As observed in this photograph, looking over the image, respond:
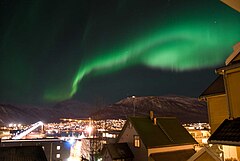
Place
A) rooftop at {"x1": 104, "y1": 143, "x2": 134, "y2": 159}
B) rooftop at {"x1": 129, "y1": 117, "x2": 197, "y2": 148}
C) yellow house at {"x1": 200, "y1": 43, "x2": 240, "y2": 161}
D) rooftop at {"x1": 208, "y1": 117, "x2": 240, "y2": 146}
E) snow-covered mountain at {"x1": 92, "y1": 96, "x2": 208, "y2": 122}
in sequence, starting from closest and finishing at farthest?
rooftop at {"x1": 208, "y1": 117, "x2": 240, "y2": 146} → yellow house at {"x1": 200, "y1": 43, "x2": 240, "y2": 161} → rooftop at {"x1": 104, "y1": 143, "x2": 134, "y2": 159} → rooftop at {"x1": 129, "y1": 117, "x2": 197, "y2": 148} → snow-covered mountain at {"x1": 92, "y1": 96, "x2": 208, "y2": 122}

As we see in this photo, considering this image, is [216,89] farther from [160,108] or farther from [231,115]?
[160,108]

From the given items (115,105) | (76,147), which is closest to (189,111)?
(115,105)

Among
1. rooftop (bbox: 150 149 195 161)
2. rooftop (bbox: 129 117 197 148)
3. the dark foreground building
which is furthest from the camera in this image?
the dark foreground building

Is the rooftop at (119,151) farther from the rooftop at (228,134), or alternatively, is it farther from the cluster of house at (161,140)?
the rooftop at (228,134)

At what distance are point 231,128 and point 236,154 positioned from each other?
8.14ft

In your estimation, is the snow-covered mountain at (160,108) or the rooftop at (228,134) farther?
the snow-covered mountain at (160,108)

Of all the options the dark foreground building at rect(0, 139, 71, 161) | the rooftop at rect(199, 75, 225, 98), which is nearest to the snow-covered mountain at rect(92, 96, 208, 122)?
the dark foreground building at rect(0, 139, 71, 161)

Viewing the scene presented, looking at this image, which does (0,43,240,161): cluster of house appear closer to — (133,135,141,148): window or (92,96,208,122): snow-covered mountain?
(133,135,141,148): window

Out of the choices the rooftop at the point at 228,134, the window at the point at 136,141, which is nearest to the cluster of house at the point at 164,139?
the window at the point at 136,141

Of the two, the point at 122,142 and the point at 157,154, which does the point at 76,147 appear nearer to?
the point at 122,142

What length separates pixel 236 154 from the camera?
27.8ft

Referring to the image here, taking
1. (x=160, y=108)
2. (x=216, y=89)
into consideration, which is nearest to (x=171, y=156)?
(x=216, y=89)

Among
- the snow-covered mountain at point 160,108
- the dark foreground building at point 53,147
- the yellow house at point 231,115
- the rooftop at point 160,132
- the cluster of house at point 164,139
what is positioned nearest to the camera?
the yellow house at point 231,115

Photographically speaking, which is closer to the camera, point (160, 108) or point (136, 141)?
point (136, 141)
